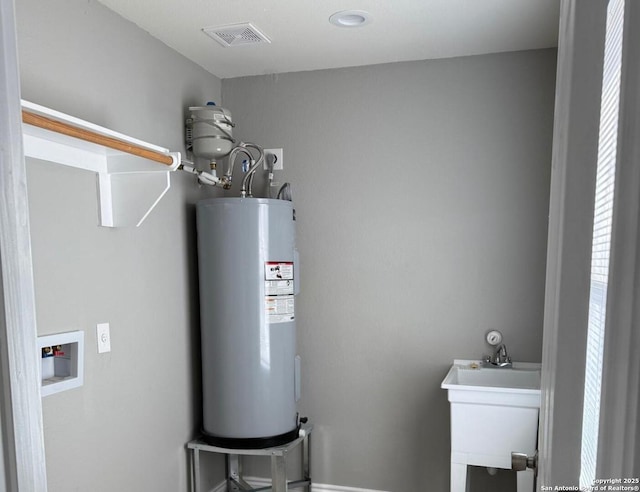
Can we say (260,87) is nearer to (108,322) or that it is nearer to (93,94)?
(93,94)

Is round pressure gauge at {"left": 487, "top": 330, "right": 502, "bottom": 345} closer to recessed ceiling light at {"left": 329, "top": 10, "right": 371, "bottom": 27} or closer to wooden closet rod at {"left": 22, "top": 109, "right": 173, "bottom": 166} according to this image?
recessed ceiling light at {"left": 329, "top": 10, "right": 371, "bottom": 27}

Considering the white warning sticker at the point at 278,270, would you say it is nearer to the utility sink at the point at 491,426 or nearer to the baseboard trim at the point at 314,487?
the utility sink at the point at 491,426

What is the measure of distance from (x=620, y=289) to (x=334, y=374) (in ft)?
8.63

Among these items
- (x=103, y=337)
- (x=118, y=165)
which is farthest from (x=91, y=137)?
(x=103, y=337)

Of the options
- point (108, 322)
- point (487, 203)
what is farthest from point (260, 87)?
point (108, 322)

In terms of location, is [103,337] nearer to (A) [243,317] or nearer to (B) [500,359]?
(A) [243,317]

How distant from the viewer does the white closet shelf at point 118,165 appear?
183cm

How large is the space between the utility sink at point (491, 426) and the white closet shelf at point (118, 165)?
1514 millimetres

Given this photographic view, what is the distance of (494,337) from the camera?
9.09 ft

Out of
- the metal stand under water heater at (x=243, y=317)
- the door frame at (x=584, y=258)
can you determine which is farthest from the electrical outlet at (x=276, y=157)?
the door frame at (x=584, y=258)

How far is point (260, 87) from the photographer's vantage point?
3092 millimetres

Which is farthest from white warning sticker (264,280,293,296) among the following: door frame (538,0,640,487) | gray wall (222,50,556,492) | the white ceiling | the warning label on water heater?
door frame (538,0,640,487)

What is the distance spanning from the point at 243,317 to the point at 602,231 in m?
2.17

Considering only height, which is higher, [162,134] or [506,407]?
[162,134]
